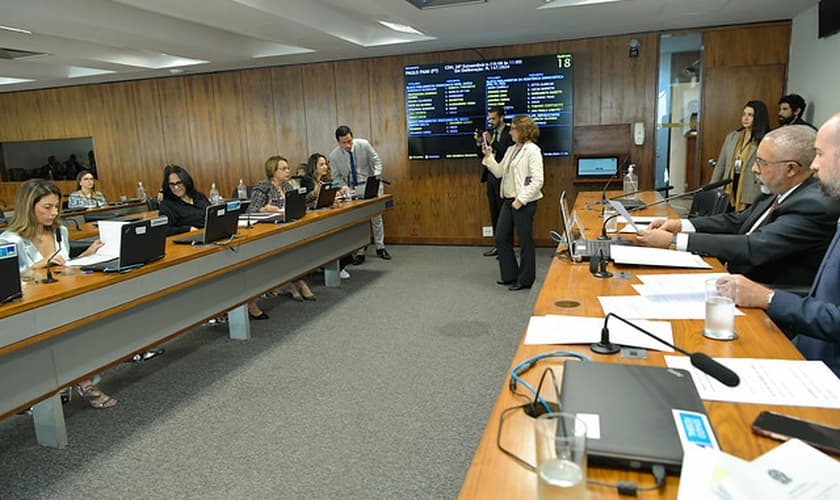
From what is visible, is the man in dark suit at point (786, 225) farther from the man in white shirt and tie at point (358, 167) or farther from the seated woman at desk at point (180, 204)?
the man in white shirt and tie at point (358, 167)

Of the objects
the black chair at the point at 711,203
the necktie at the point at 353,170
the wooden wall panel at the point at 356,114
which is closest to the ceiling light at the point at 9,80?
the wooden wall panel at the point at 356,114

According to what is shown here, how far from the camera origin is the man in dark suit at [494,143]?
5992 millimetres

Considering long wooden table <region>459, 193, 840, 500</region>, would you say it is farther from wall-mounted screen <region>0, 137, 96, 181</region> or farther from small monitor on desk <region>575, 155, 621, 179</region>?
wall-mounted screen <region>0, 137, 96, 181</region>

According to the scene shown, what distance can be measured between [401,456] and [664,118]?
5.38 metres

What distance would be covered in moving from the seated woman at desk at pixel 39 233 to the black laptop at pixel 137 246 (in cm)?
31

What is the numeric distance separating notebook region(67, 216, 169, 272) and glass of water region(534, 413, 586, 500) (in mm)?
2438

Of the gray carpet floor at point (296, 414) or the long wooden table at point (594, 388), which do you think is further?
the gray carpet floor at point (296, 414)

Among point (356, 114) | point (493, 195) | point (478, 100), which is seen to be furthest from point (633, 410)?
point (356, 114)

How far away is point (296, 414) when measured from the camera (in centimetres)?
284

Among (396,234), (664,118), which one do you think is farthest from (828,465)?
(396,234)

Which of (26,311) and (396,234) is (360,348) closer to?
(26,311)

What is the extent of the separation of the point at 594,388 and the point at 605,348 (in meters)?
0.37

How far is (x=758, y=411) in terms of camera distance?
1.16 m

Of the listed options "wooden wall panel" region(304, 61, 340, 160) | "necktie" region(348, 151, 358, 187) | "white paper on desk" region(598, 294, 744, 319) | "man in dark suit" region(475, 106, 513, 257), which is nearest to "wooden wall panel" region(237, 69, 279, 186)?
"wooden wall panel" region(304, 61, 340, 160)
